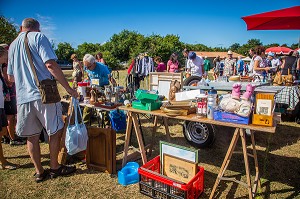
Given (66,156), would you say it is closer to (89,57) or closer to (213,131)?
(89,57)

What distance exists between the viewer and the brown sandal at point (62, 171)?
2.79 meters

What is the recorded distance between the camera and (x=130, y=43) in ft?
133

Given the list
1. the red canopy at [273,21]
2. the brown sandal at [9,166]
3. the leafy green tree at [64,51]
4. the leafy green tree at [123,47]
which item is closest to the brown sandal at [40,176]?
the brown sandal at [9,166]

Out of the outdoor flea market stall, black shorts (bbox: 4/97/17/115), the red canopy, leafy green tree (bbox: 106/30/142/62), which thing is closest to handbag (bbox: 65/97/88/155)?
the outdoor flea market stall

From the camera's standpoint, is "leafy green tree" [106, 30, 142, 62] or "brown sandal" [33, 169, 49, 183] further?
"leafy green tree" [106, 30, 142, 62]

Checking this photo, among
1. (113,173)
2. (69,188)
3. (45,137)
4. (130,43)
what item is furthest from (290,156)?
(130,43)

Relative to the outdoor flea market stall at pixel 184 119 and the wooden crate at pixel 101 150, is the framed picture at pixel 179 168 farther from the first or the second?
the wooden crate at pixel 101 150

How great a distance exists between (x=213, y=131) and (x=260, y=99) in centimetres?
166

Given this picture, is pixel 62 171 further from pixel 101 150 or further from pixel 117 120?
pixel 117 120

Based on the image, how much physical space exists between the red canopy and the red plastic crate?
2341mm

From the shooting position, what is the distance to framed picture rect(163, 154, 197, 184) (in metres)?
2.26

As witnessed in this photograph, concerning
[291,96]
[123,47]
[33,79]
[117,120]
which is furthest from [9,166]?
[123,47]

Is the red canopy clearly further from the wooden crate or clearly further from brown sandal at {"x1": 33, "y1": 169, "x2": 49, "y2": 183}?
brown sandal at {"x1": 33, "y1": 169, "x2": 49, "y2": 183}

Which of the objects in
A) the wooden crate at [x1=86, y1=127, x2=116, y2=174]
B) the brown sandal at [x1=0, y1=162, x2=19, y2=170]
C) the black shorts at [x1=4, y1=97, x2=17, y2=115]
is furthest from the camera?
the black shorts at [x1=4, y1=97, x2=17, y2=115]
